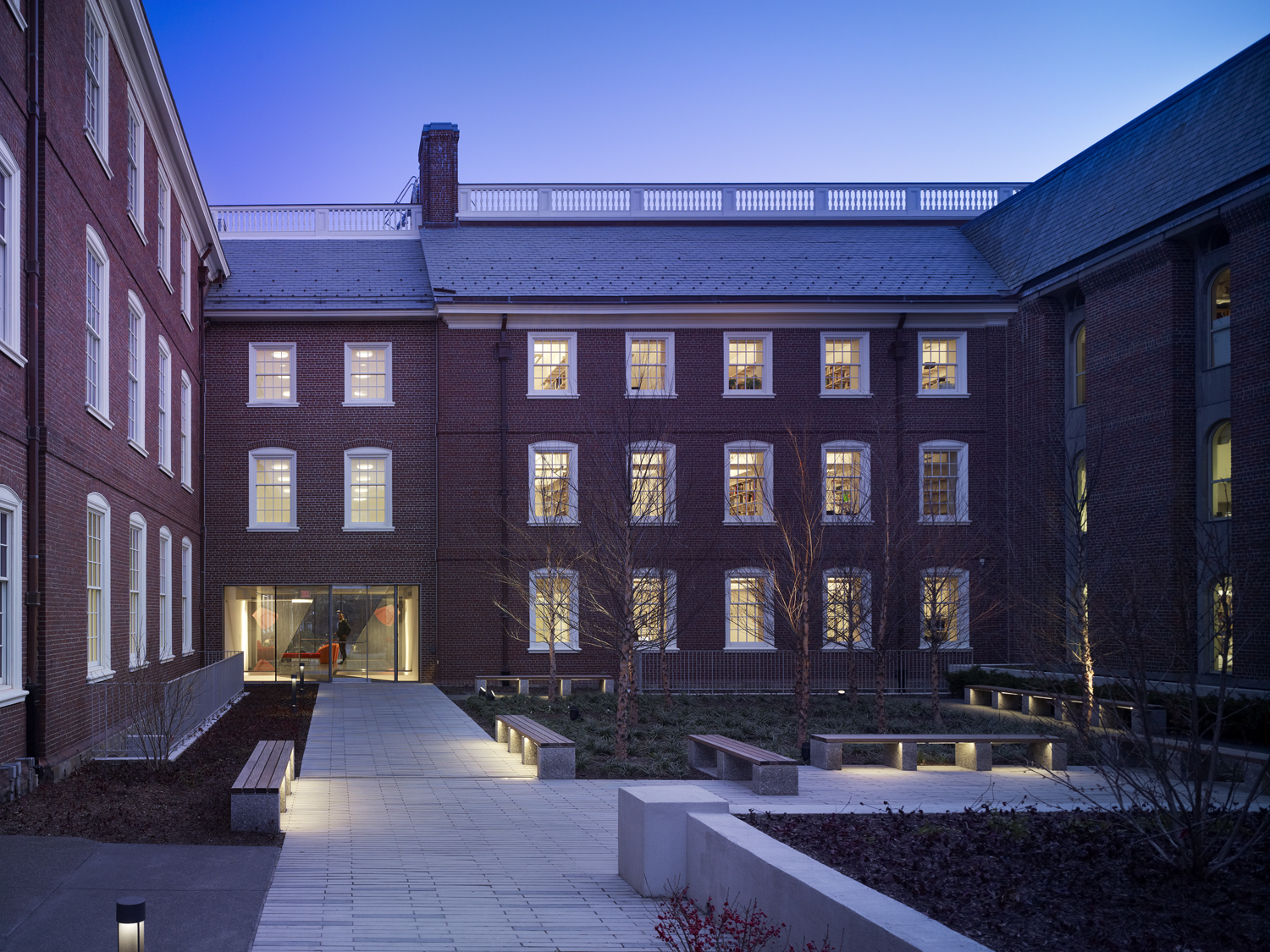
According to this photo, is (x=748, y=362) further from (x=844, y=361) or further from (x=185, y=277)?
(x=185, y=277)

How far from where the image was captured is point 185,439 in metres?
26.5

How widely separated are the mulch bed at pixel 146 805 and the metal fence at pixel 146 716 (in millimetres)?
319

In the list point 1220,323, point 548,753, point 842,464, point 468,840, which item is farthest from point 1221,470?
point 468,840

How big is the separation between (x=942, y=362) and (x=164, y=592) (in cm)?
1973

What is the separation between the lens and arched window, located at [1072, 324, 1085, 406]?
28.3m

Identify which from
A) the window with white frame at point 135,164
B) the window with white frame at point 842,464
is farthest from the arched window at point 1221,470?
the window with white frame at point 135,164

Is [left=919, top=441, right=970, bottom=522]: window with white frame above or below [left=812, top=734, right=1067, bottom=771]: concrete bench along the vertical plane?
above

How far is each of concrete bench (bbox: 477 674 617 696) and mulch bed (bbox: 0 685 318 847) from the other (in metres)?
11.0

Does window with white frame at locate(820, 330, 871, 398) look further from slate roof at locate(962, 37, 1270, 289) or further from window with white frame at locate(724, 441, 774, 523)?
slate roof at locate(962, 37, 1270, 289)

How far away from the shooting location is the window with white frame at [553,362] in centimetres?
3038

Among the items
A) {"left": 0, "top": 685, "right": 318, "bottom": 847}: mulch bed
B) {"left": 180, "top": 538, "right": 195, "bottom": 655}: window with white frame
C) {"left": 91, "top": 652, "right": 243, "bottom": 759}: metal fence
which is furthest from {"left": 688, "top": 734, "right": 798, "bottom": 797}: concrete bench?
{"left": 180, "top": 538, "right": 195, "bottom": 655}: window with white frame

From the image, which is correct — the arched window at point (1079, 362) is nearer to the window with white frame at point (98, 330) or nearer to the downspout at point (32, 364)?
the window with white frame at point (98, 330)

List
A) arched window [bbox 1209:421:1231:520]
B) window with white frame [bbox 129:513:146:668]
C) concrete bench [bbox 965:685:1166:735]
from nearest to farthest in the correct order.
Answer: window with white frame [bbox 129:513:146:668]
concrete bench [bbox 965:685:1166:735]
arched window [bbox 1209:421:1231:520]

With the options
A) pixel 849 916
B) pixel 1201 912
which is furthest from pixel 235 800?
pixel 1201 912
